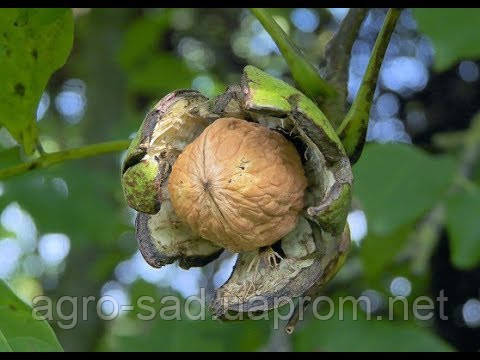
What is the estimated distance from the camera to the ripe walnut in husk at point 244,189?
1.44m

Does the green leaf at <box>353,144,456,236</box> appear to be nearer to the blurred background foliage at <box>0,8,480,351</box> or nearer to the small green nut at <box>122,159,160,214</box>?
the blurred background foliage at <box>0,8,480,351</box>

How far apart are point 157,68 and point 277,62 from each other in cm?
106

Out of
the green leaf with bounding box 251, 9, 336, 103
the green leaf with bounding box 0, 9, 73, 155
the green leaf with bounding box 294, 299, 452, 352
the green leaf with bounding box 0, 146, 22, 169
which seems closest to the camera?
the green leaf with bounding box 251, 9, 336, 103

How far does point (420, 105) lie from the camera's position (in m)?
4.64

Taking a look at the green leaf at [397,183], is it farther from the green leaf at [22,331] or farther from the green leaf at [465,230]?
the green leaf at [22,331]

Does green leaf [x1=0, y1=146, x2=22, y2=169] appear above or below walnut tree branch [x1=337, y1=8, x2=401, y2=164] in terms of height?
below

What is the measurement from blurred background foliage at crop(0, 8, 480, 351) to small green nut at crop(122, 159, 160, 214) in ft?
1.60

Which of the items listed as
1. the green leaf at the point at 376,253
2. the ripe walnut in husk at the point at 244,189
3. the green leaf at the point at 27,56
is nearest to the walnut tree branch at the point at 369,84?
the ripe walnut in husk at the point at 244,189

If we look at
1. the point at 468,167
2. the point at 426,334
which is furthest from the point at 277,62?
the point at 426,334

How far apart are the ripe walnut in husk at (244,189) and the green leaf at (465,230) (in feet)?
4.27

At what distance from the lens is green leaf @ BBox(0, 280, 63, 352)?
1.55 m

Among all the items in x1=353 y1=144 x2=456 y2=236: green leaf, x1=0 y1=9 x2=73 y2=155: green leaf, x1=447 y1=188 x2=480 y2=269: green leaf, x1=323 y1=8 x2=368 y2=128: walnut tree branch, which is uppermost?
x1=0 y1=9 x2=73 y2=155: green leaf

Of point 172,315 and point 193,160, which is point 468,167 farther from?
point 193,160

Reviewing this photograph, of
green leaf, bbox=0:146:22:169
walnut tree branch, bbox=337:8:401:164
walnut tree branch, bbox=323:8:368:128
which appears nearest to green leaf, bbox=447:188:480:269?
walnut tree branch, bbox=323:8:368:128
